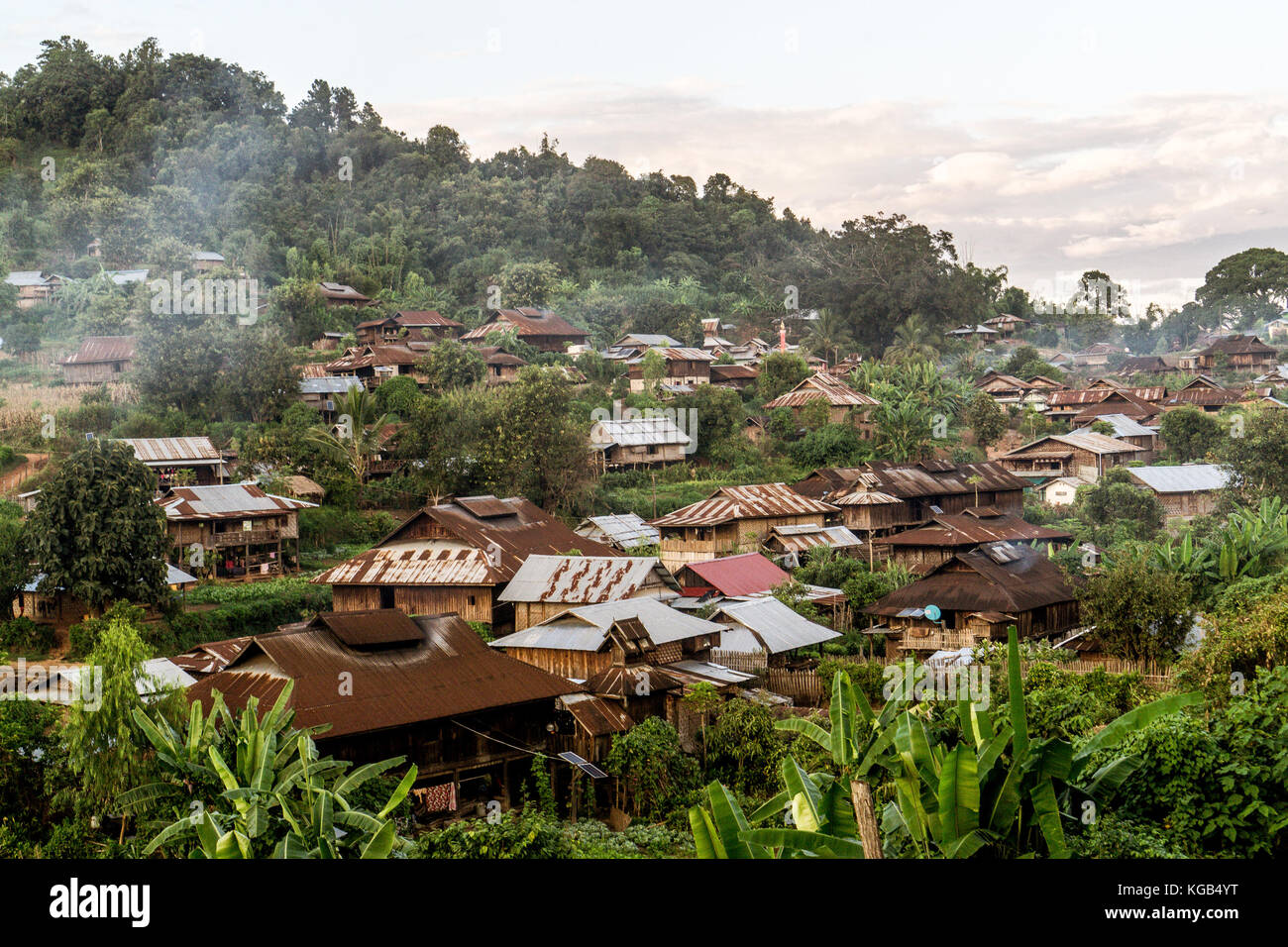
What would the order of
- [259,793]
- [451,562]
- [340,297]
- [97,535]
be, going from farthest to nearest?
[340,297] < [451,562] < [97,535] < [259,793]

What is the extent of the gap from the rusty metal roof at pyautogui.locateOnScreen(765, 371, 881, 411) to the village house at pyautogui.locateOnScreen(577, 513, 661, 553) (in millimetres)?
14221

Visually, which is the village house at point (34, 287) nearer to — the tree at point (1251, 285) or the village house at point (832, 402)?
the village house at point (832, 402)

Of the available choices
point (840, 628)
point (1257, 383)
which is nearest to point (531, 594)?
point (840, 628)

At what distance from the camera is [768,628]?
22281 millimetres

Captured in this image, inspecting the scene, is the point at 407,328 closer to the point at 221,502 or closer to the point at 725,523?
the point at 221,502

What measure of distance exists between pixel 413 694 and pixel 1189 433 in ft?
123

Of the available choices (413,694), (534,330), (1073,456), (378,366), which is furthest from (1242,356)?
(413,694)

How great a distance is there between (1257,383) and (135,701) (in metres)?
55.6

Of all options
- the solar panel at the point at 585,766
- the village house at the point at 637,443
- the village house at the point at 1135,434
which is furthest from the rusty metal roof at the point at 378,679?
the village house at the point at 1135,434

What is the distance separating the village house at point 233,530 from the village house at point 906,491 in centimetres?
1624

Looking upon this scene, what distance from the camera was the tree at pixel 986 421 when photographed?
1907 inches

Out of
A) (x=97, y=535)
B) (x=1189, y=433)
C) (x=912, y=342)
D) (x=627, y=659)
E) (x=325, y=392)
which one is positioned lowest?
(x=627, y=659)

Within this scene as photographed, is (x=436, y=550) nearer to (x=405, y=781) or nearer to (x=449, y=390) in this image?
(x=449, y=390)
